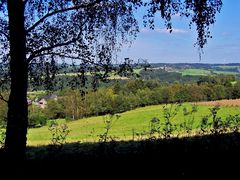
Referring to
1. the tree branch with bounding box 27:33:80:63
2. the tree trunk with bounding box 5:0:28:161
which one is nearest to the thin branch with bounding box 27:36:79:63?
the tree branch with bounding box 27:33:80:63

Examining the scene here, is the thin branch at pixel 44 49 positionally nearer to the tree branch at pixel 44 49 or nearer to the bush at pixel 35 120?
the tree branch at pixel 44 49

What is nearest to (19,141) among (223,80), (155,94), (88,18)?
(88,18)

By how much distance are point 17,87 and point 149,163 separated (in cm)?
308

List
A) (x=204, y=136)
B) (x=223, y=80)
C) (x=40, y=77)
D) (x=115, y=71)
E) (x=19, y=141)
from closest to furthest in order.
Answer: (x=19, y=141)
(x=204, y=136)
(x=115, y=71)
(x=40, y=77)
(x=223, y=80)

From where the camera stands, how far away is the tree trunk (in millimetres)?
7406

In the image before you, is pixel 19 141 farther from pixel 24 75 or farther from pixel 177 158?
pixel 177 158

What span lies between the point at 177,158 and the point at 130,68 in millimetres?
3208

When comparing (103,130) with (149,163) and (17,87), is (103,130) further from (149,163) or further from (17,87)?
(149,163)

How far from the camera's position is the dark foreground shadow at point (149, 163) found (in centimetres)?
571

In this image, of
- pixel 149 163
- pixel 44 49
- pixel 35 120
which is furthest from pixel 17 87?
pixel 35 120

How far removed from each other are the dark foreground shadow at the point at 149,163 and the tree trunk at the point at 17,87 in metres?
0.67

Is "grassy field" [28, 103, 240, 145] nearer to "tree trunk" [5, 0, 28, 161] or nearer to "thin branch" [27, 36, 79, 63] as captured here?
"thin branch" [27, 36, 79, 63]

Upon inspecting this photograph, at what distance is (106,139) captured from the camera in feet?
28.3

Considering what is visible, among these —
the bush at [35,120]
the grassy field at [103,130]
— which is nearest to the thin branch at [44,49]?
the grassy field at [103,130]
